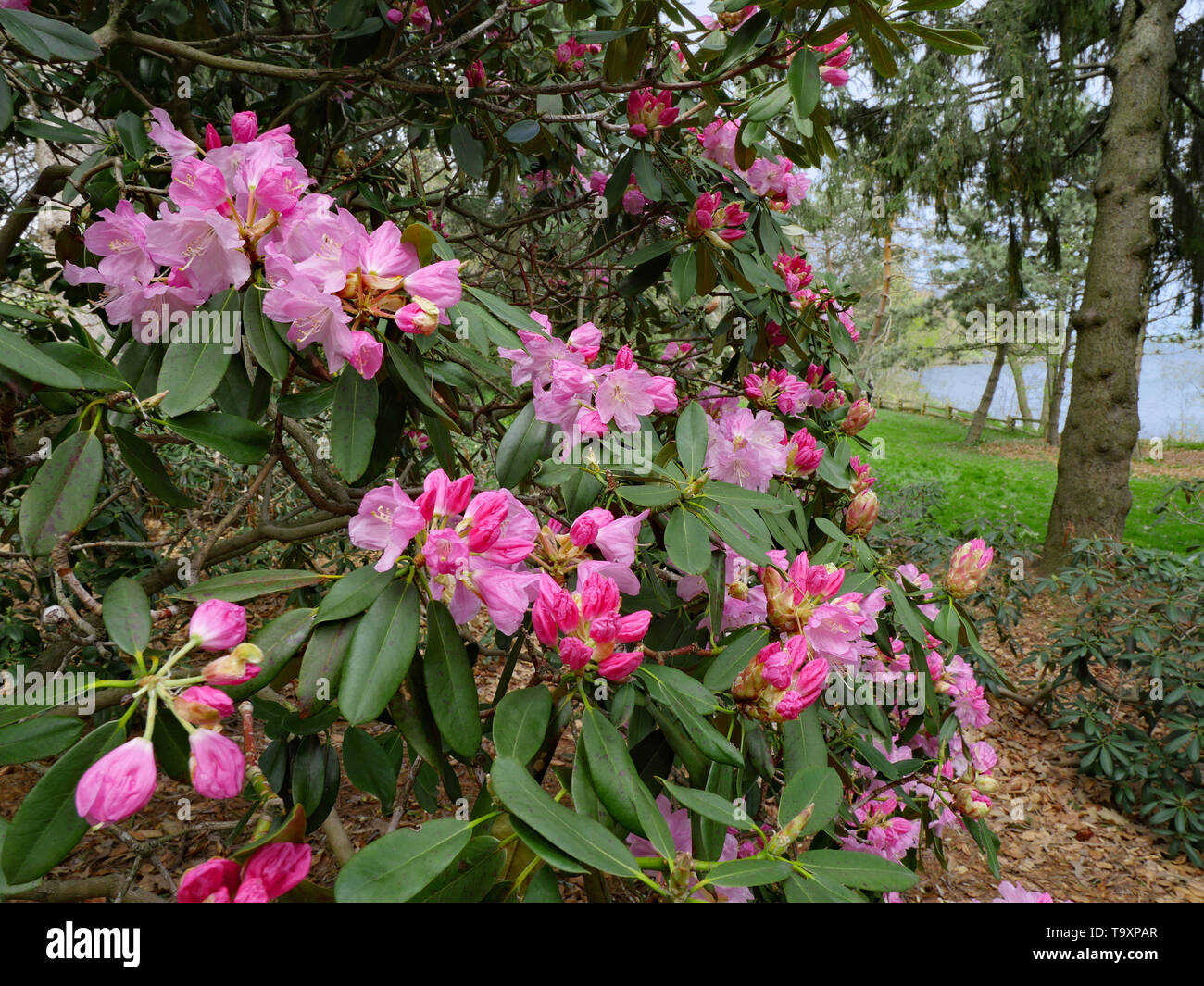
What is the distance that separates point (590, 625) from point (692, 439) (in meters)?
0.48

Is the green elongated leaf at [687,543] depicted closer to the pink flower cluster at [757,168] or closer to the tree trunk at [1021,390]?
the pink flower cluster at [757,168]

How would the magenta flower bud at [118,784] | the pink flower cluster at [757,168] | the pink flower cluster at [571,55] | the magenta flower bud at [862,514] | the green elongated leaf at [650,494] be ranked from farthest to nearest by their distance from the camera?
the pink flower cluster at [571,55] → the pink flower cluster at [757,168] → the magenta flower bud at [862,514] → the green elongated leaf at [650,494] → the magenta flower bud at [118,784]

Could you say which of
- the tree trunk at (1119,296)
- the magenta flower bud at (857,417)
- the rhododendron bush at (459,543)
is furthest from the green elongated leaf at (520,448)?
the tree trunk at (1119,296)

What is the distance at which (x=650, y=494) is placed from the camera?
104cm

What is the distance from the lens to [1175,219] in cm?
640

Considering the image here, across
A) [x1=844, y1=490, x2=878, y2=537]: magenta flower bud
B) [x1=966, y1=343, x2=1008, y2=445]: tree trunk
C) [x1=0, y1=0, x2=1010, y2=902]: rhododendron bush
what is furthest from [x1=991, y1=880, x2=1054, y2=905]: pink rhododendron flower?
[x1=966, y1=343, x2=1008, y2=445]: tree trunk

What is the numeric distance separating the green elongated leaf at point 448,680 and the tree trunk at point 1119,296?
216 inches

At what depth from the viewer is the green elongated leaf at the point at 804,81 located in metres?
1.14

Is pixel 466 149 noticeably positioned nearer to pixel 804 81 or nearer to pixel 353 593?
pixel 804 81

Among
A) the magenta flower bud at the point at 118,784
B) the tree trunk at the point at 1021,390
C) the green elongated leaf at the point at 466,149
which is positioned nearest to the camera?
the magenta flower bud at the point at 118,784

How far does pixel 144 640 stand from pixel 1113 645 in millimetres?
3943

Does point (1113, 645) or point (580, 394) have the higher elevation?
point (580, 394)
